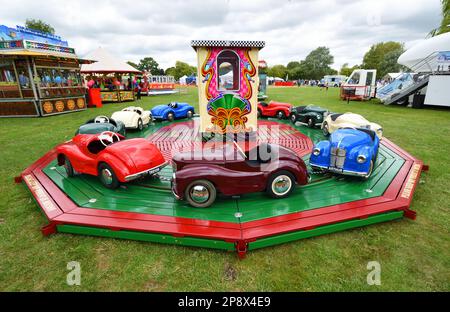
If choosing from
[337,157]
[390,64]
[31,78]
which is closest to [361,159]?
[337,157]

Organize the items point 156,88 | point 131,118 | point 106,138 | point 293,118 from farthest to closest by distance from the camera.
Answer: point 156,88 → point 293,118 → point 131,118 → point 106,138

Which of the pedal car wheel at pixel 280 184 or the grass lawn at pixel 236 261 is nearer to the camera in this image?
the grass lawn at pixel 236 261

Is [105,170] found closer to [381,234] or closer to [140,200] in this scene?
[140,200]

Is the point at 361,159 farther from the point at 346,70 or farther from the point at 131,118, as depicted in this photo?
the point at 346,70

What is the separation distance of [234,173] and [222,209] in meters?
0.64

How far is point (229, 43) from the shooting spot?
718 centimetres

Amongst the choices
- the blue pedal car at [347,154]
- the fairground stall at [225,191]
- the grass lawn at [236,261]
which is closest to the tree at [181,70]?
the fairground stall at [225,191]

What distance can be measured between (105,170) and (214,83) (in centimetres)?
426

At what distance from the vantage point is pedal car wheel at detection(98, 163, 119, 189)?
4.76m

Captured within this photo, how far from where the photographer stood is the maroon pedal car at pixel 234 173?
161 inches

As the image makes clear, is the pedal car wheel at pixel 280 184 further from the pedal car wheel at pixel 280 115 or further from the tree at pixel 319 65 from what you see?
the tree at pixel 319 65

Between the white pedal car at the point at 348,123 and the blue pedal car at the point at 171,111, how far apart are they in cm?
691

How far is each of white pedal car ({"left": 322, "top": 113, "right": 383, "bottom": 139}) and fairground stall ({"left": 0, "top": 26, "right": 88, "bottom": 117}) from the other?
14954 millimetres

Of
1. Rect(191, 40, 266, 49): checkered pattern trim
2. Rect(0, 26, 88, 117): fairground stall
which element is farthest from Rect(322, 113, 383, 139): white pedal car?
Rect(0, 26, 88, 117): fairground stall
